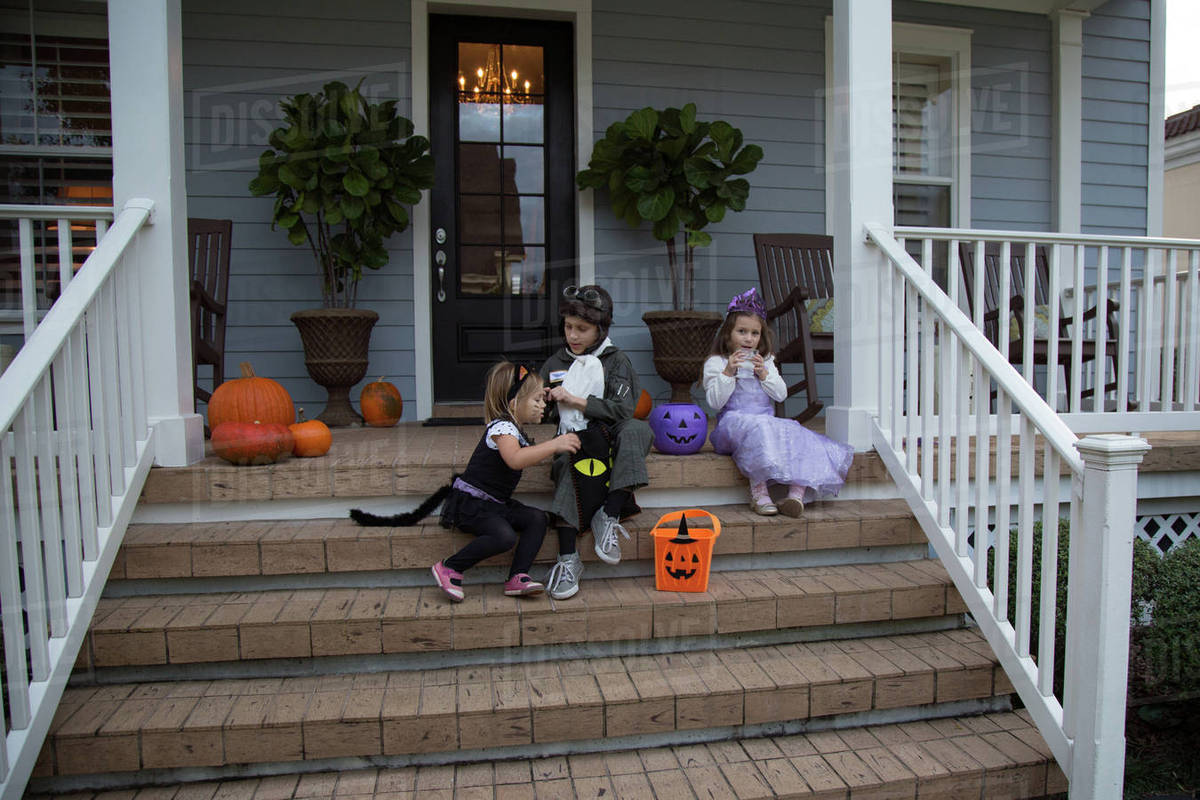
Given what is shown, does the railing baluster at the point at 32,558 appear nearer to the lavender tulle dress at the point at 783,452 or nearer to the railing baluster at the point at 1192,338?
the lavender tulle dress at the point at 783,452

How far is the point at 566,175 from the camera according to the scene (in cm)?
433

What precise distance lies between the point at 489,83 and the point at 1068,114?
3850mm

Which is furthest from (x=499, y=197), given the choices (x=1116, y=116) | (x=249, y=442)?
(x=1116, y=116)

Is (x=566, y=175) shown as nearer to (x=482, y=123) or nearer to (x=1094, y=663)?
(x=482, y=123)

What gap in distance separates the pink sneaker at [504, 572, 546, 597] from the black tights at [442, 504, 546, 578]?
0.03 m

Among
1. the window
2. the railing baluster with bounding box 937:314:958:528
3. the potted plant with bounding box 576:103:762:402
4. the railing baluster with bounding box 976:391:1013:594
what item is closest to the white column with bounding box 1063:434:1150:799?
the railing baluster with bounding box 976:391:1013:594

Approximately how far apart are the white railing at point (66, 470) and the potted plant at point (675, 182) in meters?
2.31

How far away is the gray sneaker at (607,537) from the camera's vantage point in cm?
227

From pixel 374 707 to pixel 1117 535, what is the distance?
1854 millimetres

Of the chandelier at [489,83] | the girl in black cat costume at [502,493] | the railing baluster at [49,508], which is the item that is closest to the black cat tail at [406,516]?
the girl in black cat costume at [502,493]

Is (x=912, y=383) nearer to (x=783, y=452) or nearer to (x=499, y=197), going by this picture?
(x=783, y=452)

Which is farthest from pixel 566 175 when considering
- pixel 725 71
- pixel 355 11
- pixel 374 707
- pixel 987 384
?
pixel 374 707

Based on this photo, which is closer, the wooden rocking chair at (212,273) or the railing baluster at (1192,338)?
the railing baluster at (1192,338)

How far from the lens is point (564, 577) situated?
85.9 inches
